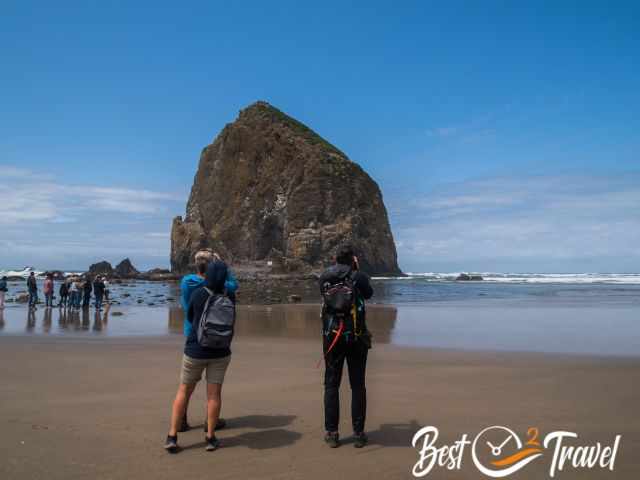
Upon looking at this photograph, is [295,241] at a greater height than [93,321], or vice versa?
[295,241]

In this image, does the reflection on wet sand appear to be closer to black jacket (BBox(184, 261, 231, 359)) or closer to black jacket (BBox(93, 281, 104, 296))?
black jacket (BBox(93, 281, 104, 296))

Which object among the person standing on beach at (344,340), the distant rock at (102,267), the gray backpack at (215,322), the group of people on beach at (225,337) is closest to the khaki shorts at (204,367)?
the group of people on beach at (225,337)

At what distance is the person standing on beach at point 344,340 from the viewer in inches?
201

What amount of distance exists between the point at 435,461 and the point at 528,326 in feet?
39.4

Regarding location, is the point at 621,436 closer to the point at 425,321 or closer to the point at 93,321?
the point at 425,321

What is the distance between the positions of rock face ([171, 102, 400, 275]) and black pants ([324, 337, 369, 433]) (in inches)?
2585

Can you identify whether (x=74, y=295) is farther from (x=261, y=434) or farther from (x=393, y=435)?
(x=393, y=435)

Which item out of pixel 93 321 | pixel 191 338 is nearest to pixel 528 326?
pixel 191 338

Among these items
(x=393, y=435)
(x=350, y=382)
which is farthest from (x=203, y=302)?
(x=393, y=435)

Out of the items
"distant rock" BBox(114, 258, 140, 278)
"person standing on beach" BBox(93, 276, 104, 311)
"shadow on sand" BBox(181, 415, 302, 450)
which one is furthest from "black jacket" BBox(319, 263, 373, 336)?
"distant rock" BBox(114, 258, 140, 278)

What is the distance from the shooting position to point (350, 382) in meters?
5.19

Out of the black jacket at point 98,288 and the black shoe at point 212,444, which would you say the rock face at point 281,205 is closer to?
the black jacket at point 98,288

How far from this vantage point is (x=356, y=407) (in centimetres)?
514

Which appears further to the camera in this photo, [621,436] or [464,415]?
[464,415]
